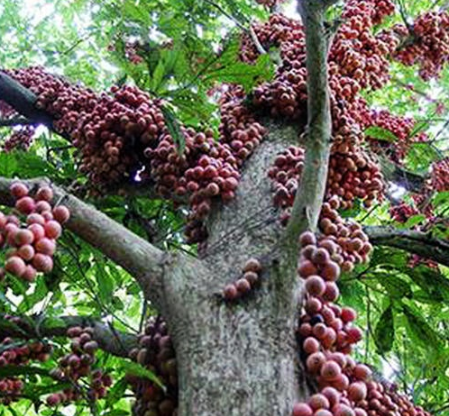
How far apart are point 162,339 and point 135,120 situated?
1.21 metres

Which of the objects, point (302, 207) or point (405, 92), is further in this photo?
point (405, 92)

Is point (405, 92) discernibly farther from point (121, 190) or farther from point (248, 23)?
point (121, 190)

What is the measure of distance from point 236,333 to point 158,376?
0.28m

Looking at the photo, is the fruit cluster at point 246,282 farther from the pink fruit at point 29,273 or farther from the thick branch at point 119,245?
the pink fruit at point 29,273

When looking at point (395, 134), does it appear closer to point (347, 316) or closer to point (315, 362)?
point (347, 316)

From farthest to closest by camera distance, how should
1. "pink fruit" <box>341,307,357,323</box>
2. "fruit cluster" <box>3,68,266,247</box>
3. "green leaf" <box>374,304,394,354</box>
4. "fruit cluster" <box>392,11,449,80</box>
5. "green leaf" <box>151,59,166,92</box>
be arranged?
"fruit cluster" <box>392,11,449,80</box> → "green leaf" <box>151,59,166,92</box> → "green leaf" <box>374,304,394,354</box> → "fruit cluster" <box>3,68,266,247</box> → "pink fruit" <box>341,307,357,323</box>

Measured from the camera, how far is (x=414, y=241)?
2.38 metres

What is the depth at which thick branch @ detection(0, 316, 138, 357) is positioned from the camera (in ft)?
7.44

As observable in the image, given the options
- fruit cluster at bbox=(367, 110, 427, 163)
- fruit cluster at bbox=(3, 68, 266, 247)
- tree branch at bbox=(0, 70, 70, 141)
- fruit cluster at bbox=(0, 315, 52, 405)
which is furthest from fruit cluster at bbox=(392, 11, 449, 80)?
fruit cluster at bbox=(0, 315, 52, 405)

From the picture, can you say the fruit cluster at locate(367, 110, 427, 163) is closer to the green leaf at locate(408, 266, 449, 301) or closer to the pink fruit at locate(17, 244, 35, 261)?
the green leaf at locate(408, 266, 449, 301)

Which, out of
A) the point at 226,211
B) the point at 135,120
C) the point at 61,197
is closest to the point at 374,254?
the point at 226,211

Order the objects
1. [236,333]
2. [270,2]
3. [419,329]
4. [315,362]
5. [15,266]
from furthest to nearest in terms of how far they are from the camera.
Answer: [270,2] < [419,329] < [236,333] < [315,362] < [15,266]

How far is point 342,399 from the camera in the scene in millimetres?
1659

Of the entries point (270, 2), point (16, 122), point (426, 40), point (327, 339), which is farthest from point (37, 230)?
point (270, 2)
